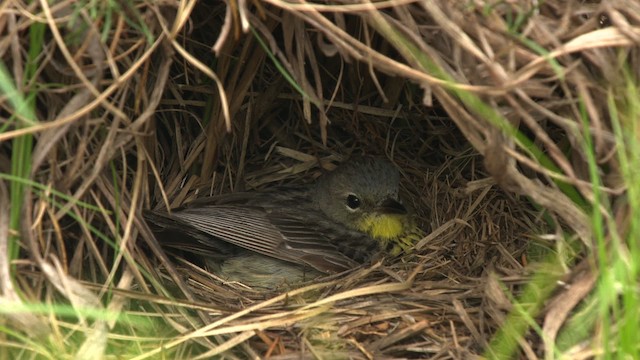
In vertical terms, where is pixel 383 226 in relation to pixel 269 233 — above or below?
below

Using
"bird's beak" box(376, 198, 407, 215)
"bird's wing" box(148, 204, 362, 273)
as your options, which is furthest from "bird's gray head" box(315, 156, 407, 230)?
"bird's wing" box(148, 204, 362, 273)

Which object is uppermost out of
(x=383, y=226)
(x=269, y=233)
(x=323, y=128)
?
(x=323, y=128)

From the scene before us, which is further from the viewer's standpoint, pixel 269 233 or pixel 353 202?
pixel 353 202

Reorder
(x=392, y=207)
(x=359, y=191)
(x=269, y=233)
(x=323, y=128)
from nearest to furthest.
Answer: (x=323, y=128) → (x=269, y=233) → (x=392, y=207) → (x=359, y=191)

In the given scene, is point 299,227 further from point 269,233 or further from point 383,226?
point 383,226

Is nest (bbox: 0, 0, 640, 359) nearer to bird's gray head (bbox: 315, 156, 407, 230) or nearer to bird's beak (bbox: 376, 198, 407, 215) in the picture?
bird's beak (bbox: 376, 198, 407, 215)

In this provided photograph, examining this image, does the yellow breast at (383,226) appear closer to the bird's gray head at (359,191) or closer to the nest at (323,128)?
the bird's gray head at (359,191)

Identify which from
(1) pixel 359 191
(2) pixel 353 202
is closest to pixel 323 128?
(1) pixel 359 191

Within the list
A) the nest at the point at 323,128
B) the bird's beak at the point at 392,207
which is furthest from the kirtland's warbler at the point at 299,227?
the nest at the point at 323,128
